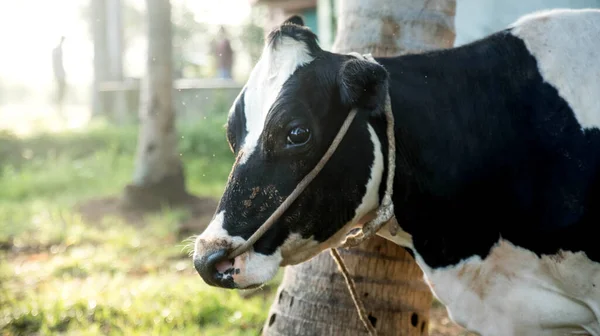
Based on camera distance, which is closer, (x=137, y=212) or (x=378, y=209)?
(x=378, y=209)

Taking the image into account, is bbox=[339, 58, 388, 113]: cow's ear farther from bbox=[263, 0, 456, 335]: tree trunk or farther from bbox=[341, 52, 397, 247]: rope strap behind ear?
bbox=[263, 0, 456, 335]: tree trunk

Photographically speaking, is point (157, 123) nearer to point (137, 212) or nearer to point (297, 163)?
point (137, 212)

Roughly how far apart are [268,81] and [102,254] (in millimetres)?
4338

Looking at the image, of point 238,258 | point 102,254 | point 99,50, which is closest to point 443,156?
point 238,258

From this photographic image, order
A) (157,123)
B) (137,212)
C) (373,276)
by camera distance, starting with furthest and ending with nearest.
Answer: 1. (157,123)
2. (137,212)
3. (373,276)

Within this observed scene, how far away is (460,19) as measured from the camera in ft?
19.0

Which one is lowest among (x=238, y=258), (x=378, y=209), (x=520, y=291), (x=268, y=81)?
(x=520, y=291)

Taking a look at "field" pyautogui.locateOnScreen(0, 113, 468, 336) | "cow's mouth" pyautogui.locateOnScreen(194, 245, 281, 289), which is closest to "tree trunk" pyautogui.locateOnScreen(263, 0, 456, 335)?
"cow's mouth" pyautogui.locateOnScreen(194, 245, 281, 289)

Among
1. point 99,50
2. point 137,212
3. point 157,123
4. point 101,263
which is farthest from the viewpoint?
point 99,50

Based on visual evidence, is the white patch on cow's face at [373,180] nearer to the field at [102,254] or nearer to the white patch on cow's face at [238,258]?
the white patch on cow's face at [238,258]

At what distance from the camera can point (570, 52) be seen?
7.64 feet

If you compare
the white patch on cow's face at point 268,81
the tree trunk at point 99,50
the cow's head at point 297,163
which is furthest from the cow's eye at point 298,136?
the tree trunk at point 99,50

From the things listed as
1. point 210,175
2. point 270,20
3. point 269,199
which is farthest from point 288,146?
point 270,20

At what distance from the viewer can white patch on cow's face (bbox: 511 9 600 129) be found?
2254mm
